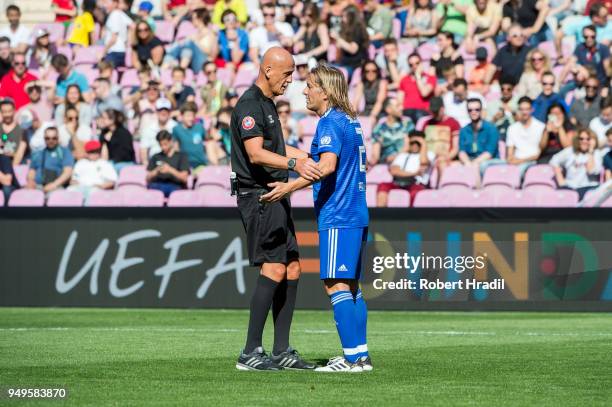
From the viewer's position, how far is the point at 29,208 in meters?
17.5

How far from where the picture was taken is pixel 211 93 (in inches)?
819

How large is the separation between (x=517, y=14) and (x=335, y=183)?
12738mm

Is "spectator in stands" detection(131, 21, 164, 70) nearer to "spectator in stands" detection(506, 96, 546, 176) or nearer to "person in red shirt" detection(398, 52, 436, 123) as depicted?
"person in red shirt" detection(398, 52, 436, 123)

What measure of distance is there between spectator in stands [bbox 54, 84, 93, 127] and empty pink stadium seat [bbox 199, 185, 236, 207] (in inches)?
142

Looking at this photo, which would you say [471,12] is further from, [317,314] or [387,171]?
[317,314]

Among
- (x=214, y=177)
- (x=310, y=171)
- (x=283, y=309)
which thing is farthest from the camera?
(x=214, y=177)

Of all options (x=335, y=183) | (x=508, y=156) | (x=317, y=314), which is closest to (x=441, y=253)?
(x=317, y=314)

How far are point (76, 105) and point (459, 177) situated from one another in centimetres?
708

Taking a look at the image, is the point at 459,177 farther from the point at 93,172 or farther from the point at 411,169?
the point at 93,172

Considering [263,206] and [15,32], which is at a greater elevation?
[15,32]

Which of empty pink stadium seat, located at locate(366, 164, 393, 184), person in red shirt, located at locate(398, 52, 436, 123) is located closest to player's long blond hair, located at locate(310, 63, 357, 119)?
empty pink stadium seat, located at locate(366, 164, 393, 184)

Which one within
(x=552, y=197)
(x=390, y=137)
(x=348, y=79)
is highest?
(x=348, y=79)

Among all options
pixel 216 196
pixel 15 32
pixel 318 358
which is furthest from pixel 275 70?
pixel 15 32

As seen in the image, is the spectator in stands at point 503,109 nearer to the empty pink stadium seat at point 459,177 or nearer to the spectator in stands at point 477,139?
the spectator in stands at point 477,139
